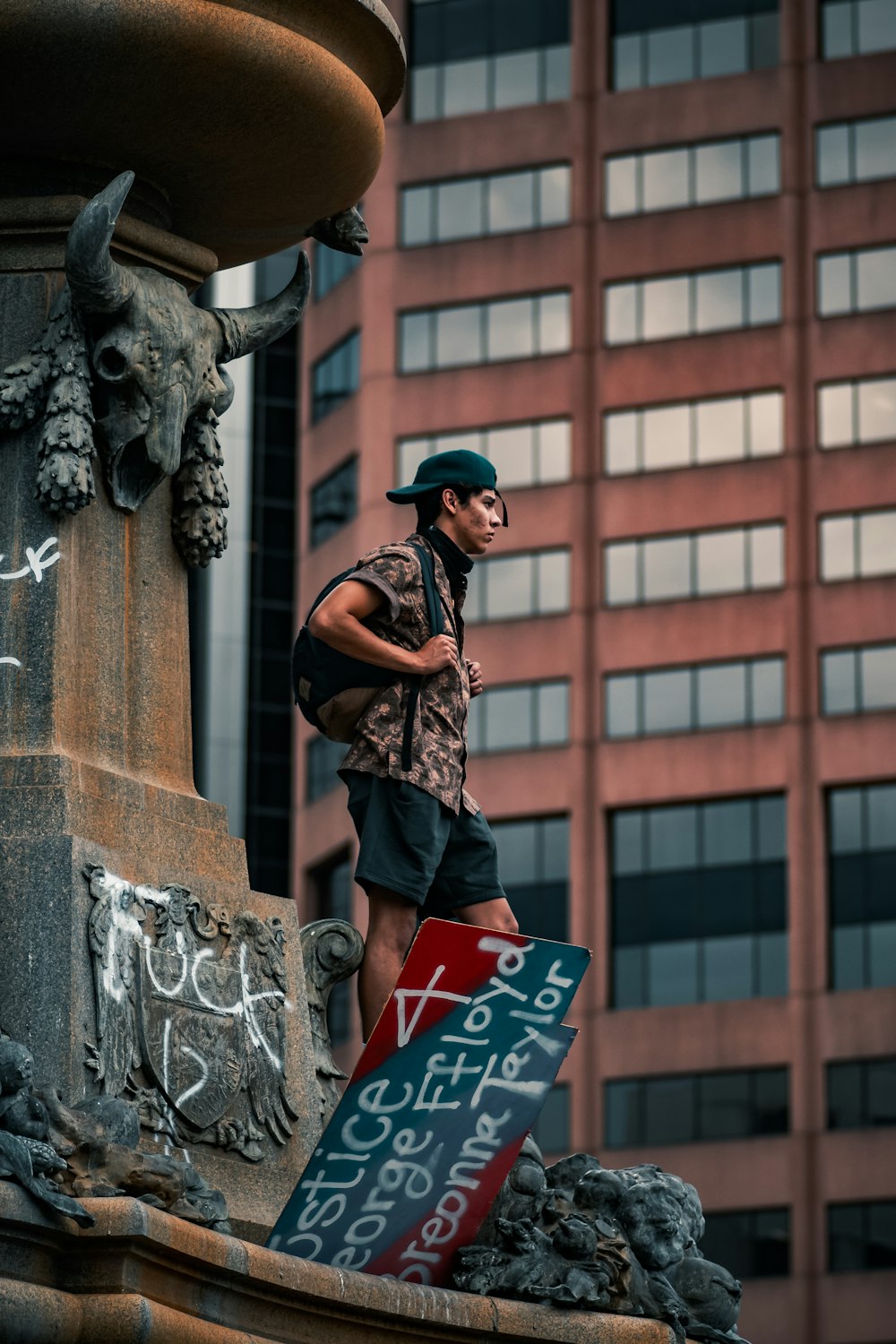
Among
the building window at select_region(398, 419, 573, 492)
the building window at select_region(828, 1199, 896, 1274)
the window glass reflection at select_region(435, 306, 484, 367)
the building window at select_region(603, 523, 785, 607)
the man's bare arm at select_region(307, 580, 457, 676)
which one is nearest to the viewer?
the man's bare arm at select_region(307, 580, 457, 676)

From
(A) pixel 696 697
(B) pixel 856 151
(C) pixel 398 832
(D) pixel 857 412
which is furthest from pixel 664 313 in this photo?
(C) pixel 398 832

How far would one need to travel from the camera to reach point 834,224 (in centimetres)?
6794

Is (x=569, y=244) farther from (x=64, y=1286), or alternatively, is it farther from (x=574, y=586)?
(x=64, y=1286)

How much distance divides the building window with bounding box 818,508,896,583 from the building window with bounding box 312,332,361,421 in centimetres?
1158

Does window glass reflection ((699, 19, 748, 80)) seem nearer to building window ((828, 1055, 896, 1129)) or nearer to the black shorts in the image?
building window ((828, 1055, 896, 1129))

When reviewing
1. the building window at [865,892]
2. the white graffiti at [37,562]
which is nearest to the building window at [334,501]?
the building window at [865,892]

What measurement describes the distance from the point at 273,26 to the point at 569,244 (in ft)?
198

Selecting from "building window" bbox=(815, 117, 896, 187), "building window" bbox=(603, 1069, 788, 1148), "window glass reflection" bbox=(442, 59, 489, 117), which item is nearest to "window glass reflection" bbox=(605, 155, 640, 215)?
"window glass reflection" bbox=(442, 59, 489, 117)

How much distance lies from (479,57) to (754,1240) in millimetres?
26721

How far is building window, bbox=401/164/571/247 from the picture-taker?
7075 cm

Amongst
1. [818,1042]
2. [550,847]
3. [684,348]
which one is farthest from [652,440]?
[818,1042]

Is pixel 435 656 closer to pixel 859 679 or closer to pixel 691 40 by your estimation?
pixel 859 679

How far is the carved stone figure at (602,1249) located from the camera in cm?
978

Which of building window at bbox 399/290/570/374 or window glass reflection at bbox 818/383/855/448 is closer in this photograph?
window glass reflection at bbox 818/383/855/448
